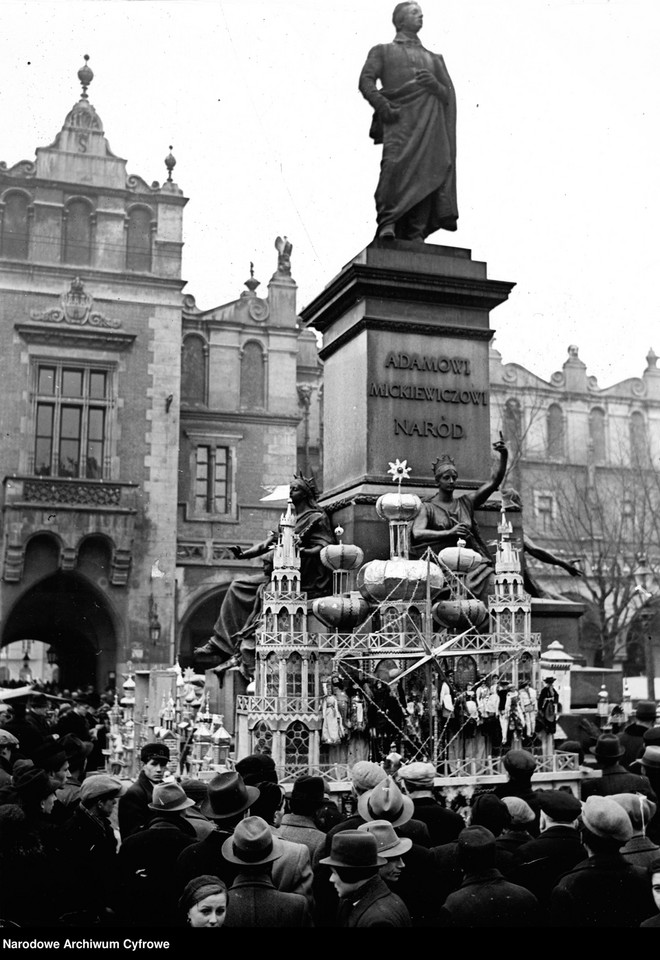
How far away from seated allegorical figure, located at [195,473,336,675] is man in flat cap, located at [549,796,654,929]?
587 centimetres

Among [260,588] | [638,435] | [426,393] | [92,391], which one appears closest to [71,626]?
[92,391]

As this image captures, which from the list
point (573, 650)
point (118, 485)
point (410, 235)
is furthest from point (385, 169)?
point (118, 485)

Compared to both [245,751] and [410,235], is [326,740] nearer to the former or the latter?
[245,751]

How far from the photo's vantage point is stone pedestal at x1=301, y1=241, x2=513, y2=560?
1205 cm

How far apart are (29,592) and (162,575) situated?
160 inches

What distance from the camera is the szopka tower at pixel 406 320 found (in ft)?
39.6

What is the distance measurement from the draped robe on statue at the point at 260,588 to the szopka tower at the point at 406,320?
276 millimetres

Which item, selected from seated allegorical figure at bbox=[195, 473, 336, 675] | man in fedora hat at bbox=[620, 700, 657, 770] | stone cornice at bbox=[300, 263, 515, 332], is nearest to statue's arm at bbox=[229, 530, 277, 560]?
seated allegorical figure at bbox=[195, 473, 336, 675]

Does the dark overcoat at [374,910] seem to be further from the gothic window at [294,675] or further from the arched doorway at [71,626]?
the arched doorway at [71,626]

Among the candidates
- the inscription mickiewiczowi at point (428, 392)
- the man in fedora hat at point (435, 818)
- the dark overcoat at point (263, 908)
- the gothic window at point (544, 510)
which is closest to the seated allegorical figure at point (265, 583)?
the inscription mickiewiczowi at point (428, 392)

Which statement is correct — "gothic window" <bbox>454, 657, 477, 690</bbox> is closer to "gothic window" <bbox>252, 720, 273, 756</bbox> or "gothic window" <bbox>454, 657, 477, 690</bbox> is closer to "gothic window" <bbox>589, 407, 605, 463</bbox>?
"gothic window" <bbox>252, 720, 273, 756</bbox>

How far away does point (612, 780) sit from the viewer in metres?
7.34

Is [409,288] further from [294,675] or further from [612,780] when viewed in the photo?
[612,780]

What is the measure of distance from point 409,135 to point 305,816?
30.6ft
